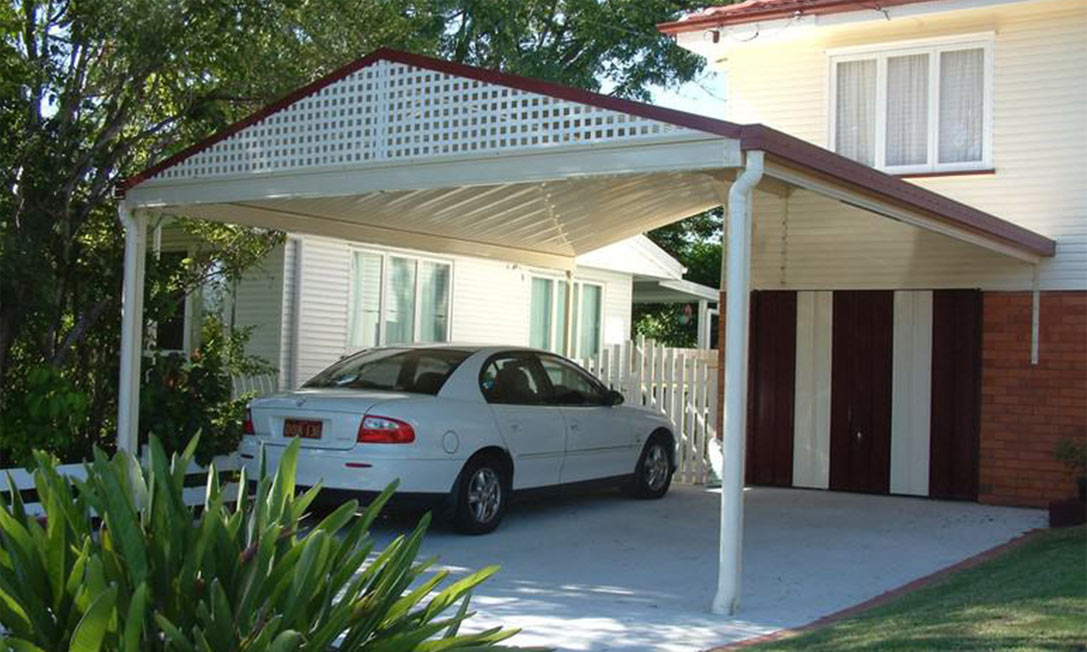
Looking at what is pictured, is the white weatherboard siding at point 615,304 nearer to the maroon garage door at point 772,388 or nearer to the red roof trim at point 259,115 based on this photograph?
the maroon garage door at point 772,388

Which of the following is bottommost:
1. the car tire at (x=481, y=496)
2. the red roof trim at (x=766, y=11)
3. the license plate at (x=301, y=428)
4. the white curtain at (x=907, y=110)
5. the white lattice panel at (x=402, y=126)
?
the car tire at (x=481, y=496)

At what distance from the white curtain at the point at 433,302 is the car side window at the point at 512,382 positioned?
22.5 ft

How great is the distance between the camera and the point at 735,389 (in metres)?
7.37

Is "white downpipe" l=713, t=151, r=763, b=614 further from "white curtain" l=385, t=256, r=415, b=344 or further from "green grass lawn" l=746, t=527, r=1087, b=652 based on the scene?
"white curtain" l=385, t=256, r=415, b=344

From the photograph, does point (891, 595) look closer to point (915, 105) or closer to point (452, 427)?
point (452, 427)

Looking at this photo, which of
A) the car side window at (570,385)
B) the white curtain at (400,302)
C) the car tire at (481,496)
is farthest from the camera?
the white curtain at (400,302)

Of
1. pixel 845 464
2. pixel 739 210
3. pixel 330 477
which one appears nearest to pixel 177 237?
pixel 330 477

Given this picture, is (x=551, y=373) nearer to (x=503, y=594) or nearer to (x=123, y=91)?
(x=503, y=594)

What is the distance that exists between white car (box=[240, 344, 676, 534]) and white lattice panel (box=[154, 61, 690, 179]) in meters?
1.88

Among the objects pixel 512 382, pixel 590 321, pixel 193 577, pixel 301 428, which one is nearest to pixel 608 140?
pixel 512 382

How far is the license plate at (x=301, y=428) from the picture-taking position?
9211 mm

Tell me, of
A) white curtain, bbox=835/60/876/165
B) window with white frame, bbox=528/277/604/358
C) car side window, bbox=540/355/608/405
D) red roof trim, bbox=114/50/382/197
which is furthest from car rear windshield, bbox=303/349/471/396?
window with white frame, bbox=528/277/604/358

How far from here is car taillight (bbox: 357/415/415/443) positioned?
29.4 feet

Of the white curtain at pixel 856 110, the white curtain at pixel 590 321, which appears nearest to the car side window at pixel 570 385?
the white curtain at pixel 856 110
